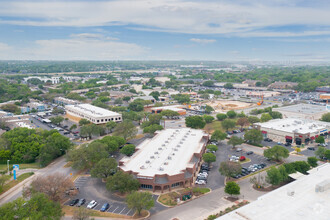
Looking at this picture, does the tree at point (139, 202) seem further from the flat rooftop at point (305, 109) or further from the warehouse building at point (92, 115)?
the flat rooftop at point (305, 109)

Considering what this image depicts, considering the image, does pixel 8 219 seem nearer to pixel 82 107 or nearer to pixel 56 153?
pixel 56 153

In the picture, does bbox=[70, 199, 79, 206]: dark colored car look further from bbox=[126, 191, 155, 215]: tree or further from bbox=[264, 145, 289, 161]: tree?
bbox=[264, 145, 289, 161]: tree

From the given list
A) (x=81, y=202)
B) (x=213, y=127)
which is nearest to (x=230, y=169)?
(x=81, y=202)

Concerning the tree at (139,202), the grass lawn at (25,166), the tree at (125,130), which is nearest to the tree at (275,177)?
the tree at (139,202)

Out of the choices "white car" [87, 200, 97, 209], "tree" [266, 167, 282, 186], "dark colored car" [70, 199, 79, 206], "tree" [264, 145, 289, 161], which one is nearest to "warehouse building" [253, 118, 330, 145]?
"tree" [264, 145, 289, 161]

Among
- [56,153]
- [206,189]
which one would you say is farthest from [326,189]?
[56,153]

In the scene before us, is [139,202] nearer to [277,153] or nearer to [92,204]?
[92,204]
